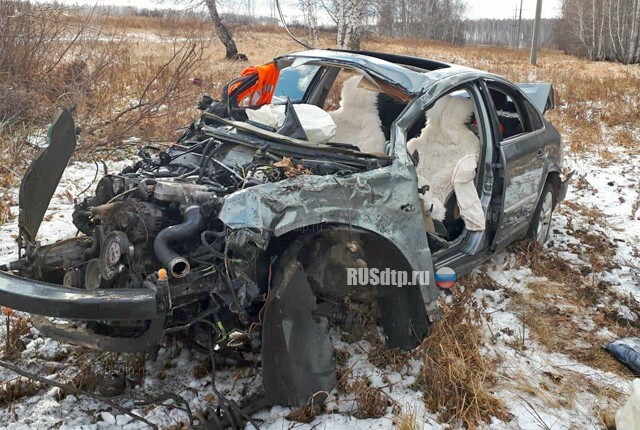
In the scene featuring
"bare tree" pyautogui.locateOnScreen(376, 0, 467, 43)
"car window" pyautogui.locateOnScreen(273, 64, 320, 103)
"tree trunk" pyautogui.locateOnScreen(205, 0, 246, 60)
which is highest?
"bare tree" pyautogui.locateOnScreen(376, 0, 467, 43)

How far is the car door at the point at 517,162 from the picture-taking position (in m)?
4.20

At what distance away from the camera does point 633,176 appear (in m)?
7.90

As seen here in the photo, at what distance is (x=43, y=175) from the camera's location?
306 centimetres

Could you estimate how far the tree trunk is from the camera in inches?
837

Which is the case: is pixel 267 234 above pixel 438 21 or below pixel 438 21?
below

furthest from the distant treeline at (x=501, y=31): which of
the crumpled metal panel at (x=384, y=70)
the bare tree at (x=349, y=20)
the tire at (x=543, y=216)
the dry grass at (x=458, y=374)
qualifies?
the dry grass at (x=458, y=374)

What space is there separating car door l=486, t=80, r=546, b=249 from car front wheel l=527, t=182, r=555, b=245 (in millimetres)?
177

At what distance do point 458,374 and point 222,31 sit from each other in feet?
68.6

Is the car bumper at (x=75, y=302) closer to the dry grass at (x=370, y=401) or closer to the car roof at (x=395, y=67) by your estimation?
the dry grass at (x=370, y=401)

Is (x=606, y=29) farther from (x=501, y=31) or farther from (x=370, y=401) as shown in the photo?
(x=501, y=31)

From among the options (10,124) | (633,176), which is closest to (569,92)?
(633,176)

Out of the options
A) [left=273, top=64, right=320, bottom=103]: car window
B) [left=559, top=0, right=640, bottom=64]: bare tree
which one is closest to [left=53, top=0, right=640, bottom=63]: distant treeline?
[left=559, top=0, right=640, bottom=64]: bare tree

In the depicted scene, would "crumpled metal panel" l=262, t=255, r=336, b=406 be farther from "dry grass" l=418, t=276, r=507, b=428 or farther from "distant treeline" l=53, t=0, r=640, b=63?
"distant treeline" l=53, t=0, r=640, b=63

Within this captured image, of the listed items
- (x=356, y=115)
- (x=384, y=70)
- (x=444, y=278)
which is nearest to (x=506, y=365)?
(x=444, y=278)
